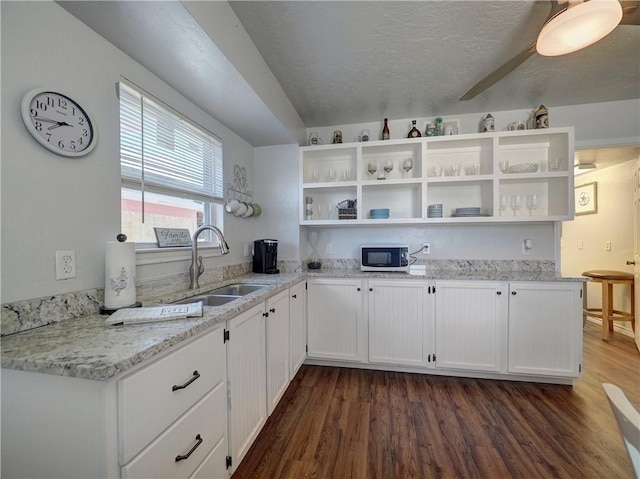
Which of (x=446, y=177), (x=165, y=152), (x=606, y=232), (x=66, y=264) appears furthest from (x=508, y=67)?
(x=606, y=232)

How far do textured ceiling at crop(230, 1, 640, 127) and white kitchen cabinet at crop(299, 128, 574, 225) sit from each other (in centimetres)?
37

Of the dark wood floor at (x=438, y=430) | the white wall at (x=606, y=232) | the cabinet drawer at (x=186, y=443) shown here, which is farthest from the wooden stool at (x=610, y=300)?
the cabinet drawer at (x=186, y=443)

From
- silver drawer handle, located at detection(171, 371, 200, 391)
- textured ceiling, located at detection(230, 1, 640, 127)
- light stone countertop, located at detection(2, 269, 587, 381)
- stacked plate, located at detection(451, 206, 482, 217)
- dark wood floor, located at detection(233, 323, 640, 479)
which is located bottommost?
dark wood floor, located at detection(233, 323, 640, 479)

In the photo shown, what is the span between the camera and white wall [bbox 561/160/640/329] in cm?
329

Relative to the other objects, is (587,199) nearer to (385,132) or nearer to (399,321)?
(385,132)

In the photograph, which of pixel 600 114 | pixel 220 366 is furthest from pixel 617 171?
pixel 220 366

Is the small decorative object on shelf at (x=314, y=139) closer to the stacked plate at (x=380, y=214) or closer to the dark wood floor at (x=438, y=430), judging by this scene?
the stacked plate at (x=380, y=214)

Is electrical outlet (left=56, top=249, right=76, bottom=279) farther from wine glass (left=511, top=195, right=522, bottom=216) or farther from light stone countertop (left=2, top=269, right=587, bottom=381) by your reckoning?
wine glass (left=511, top=195, right=522, bottom=216)

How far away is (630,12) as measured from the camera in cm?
122

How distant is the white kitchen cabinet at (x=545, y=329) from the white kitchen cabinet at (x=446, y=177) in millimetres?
625

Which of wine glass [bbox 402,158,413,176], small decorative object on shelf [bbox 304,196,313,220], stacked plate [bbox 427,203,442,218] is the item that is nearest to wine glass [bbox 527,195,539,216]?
stacked plate [bbox 427,203,442,218]

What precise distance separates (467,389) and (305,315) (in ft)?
4.89

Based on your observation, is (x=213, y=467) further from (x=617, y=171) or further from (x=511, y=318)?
(x=617, y=171)

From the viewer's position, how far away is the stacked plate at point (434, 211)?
99.1 inches
